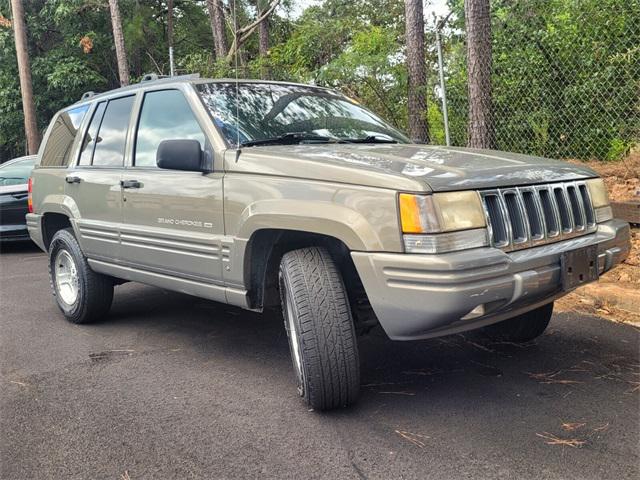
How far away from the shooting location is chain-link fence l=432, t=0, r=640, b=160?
6059 mm

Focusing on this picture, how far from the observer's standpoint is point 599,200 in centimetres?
333

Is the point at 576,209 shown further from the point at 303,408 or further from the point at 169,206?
the point at 169,206

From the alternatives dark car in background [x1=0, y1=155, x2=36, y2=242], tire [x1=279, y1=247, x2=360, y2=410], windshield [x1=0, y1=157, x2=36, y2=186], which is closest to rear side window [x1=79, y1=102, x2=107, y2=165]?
tire [x1=279, y1=247, x2=360, y2=410]

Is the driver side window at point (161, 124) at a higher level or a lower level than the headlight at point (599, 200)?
higher

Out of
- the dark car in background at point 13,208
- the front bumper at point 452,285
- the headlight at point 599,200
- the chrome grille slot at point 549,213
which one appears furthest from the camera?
the dark car in background at point 13,208

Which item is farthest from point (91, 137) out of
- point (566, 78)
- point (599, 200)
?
point (566, 78)

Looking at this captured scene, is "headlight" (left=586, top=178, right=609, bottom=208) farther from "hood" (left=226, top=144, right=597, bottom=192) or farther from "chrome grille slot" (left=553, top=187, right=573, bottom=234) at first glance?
"chrome grille slot" (left=553, top=187, right=573, bottom=234)

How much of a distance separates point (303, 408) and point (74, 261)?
270 centimetres

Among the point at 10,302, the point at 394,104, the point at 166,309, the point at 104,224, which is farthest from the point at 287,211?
the point at 394,104

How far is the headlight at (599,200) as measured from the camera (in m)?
3.28

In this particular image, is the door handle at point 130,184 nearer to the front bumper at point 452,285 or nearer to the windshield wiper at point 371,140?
the windshield wiper at point 371,140

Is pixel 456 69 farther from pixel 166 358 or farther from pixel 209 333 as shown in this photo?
pixel 166 358

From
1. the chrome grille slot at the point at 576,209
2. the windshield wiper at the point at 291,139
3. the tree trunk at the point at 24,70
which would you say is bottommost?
the chrome grille slot at the point at 576,209

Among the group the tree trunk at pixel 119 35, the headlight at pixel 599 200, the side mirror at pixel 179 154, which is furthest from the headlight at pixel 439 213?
the tree trunk at pixel 119 35
